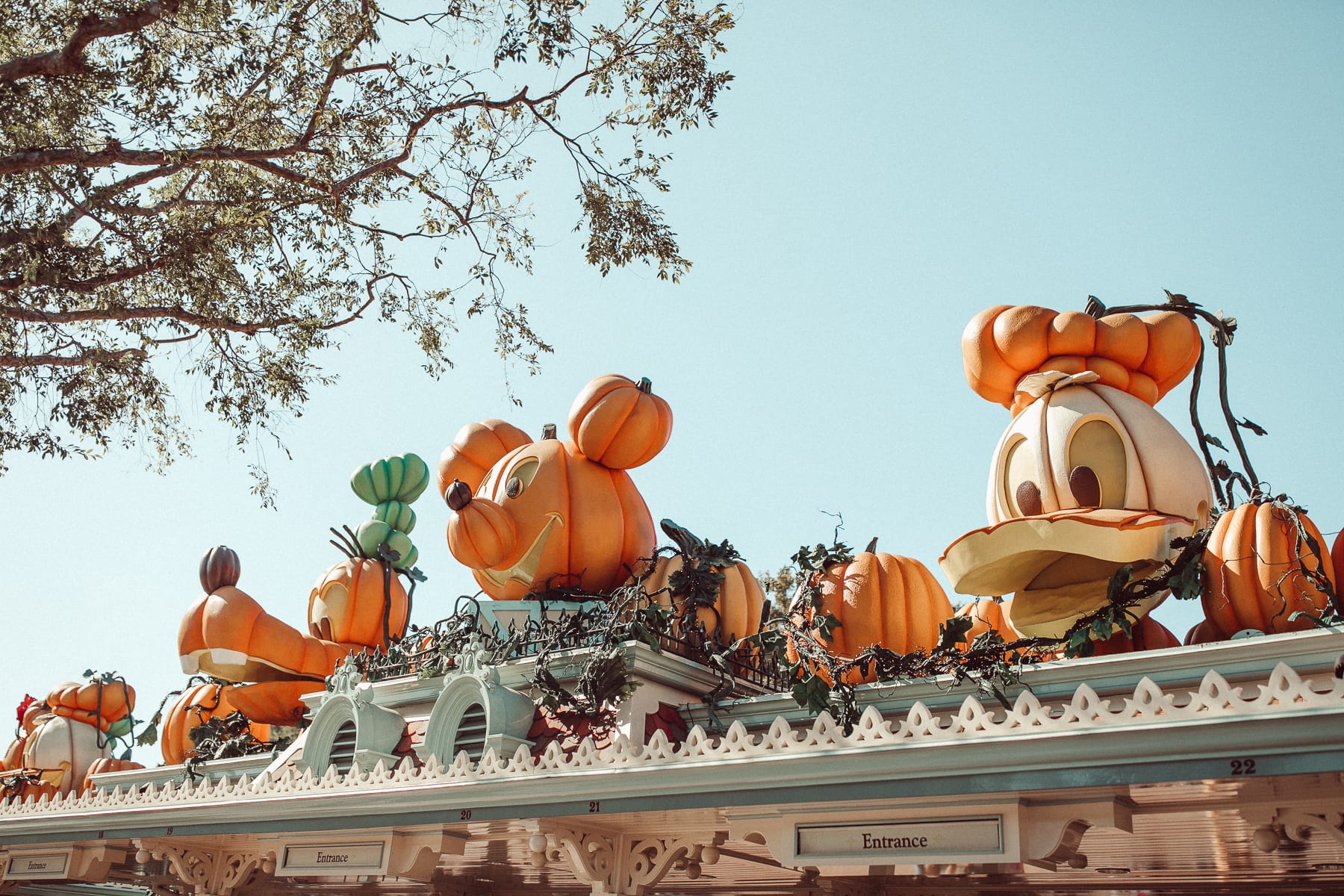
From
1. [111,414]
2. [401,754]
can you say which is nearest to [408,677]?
[401,754]

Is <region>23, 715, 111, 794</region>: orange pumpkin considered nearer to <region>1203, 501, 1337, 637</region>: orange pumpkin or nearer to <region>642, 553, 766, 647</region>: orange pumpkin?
<region>642, 553, 766, 647</region>: orange pumpkin

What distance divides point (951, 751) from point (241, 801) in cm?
667

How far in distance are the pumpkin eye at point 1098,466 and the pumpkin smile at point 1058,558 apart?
36 centimetres

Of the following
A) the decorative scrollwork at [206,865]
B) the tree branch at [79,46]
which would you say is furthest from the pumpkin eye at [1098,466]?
the decorative scrollwork at [206,865]

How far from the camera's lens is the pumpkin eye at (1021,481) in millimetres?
9312

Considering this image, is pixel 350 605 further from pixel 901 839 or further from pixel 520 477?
pixel 901 839

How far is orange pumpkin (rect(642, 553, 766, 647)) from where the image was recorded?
10.4 metres

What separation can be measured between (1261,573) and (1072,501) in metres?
1.61

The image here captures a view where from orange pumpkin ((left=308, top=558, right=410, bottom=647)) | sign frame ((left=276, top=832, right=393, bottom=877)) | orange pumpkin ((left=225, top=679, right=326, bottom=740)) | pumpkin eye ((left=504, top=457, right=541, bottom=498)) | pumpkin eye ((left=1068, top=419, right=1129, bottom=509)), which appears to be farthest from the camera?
orange pumpkin ((left=308, top=558, right=410, bottom=647))

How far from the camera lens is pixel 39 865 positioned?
40.3 ft

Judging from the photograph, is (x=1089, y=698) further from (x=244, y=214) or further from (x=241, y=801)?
(x=244, y=214)

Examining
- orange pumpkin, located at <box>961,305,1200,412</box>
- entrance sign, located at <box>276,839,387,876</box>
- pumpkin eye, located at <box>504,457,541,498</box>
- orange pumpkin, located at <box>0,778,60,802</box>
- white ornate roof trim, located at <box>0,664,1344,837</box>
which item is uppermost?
orange pumpkin, located at <box>961,305,1200,412</box>

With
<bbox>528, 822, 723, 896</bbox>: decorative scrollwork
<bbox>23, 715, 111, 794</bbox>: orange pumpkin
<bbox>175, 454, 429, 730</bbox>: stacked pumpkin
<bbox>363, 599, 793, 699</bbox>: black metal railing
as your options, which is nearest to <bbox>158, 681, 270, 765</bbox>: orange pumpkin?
<bbox>175, 454, 429, 730</bbox>: stacked pumpkin

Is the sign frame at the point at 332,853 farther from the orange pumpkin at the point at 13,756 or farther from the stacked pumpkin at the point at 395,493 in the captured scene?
the orange pumpkin at the point at 13,756
